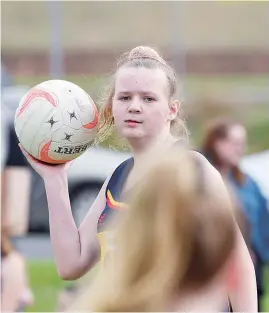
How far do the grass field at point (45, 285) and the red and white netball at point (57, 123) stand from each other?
4.25 metres

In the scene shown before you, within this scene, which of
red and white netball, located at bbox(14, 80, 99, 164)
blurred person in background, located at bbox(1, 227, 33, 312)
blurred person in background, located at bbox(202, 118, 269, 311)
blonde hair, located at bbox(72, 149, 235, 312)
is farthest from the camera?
blurred person in background, located at bbox(1, 227, 33, 312)

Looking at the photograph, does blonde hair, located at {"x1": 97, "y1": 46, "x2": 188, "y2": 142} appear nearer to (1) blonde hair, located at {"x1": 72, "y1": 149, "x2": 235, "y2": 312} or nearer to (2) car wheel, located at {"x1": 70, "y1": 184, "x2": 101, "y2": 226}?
(1) blonde hair, located at {"x1": 72, "y1": 149, "x2": 235, "y2": 312}

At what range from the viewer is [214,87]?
19.9m

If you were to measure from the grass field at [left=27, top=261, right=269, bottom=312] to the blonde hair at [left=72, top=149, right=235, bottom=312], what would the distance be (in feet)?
18.9

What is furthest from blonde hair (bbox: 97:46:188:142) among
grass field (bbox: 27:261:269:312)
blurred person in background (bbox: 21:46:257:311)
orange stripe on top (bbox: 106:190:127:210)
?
grass field (bbox: 27:261:269:312)

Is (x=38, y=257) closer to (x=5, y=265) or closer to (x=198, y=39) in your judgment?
(x=5, y=265)

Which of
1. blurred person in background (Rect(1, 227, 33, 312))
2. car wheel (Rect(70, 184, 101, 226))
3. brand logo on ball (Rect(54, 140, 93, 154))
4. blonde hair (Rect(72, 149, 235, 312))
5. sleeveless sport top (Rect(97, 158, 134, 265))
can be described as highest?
blonde hair (Rect(72, 149, 235, 312))

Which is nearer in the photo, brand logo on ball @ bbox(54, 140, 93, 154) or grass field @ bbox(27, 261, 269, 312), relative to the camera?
brand logo on ball @ bbox(54, 140, 93, 154)

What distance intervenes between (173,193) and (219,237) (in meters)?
0.13

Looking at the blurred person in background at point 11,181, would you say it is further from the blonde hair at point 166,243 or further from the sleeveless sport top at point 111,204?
the blonde hair at point 166,243

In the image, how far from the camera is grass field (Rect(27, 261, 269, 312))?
859 centimetres

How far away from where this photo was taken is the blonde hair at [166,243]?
212 centimetres

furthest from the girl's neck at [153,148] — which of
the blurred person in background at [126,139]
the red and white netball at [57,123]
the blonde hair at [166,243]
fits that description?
the blonde hair at [166,243]

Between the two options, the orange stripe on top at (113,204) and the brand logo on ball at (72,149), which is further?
the brand logo on ball at (72,149)
